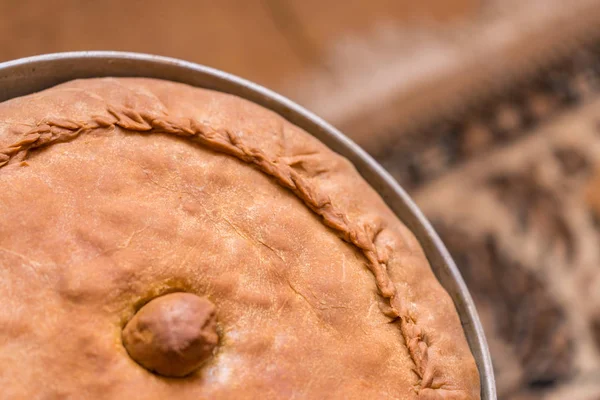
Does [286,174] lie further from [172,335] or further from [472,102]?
[472,102]

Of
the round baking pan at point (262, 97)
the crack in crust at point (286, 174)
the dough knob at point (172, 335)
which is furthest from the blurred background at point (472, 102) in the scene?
the dough knob at point (172, 335)

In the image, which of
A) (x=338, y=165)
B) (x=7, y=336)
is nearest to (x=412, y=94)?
(x=338, y=165)

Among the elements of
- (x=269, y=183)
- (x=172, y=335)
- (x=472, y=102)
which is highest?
(x=472, y=102)

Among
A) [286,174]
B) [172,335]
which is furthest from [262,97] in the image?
[172,335]

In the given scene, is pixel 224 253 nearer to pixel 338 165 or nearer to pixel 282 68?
pixel 338 165

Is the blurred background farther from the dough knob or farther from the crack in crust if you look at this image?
the dough knob

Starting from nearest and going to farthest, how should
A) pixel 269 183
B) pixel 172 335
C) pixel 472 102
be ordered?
pixel 172 335
pixel 269 183
pixel 472 102
